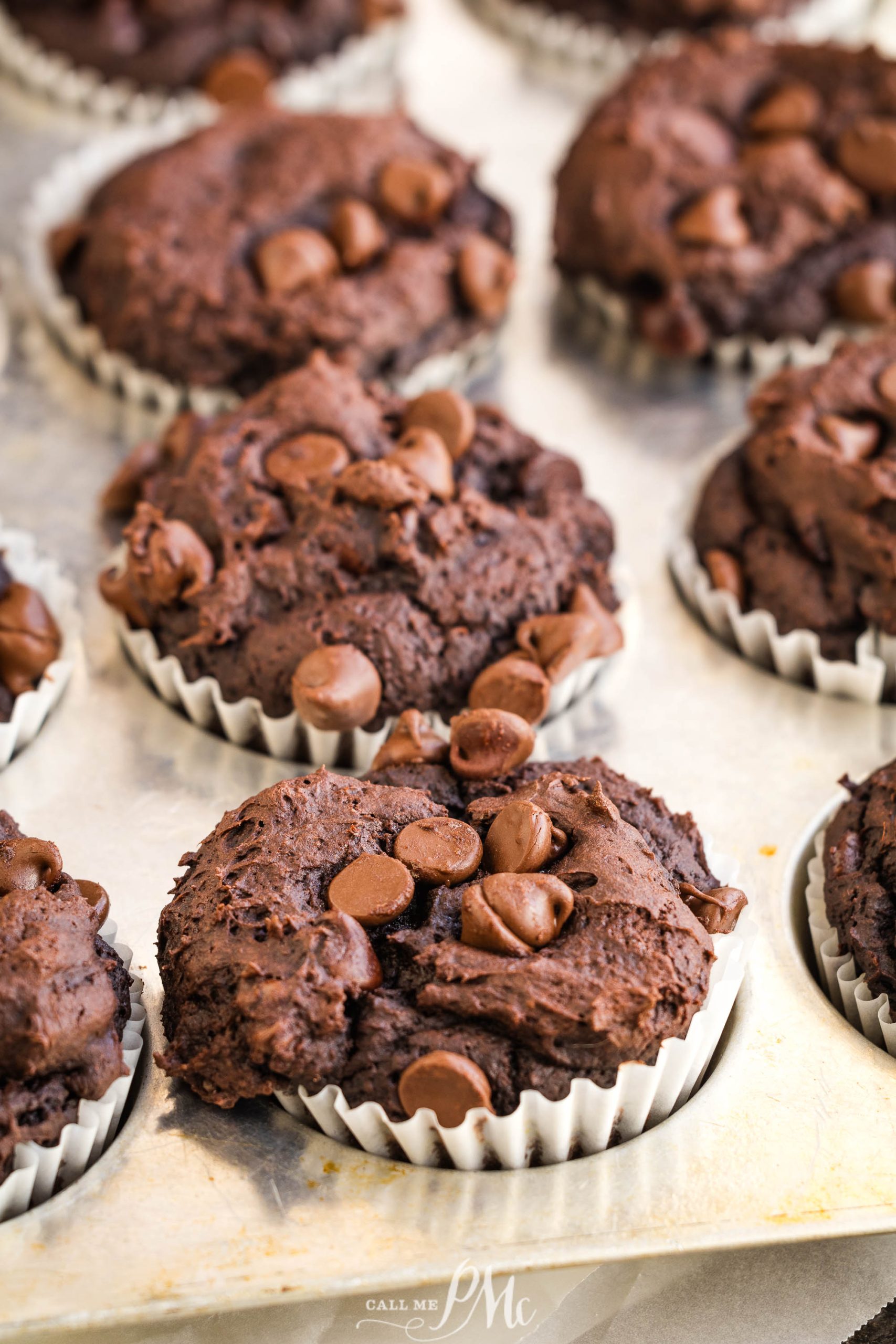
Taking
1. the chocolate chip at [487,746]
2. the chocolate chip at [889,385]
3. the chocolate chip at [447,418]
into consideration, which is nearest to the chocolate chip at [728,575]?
the chocolate chip at [889,385]

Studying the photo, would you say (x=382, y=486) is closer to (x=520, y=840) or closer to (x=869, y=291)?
(x=520, y=840)

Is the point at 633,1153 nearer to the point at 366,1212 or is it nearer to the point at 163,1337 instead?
the point at 366,1212

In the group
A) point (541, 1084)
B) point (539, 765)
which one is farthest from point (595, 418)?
point (541, 1084)

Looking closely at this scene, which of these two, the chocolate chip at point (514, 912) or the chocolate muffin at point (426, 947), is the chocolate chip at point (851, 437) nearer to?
the chocolate muffin at point (426, 947)

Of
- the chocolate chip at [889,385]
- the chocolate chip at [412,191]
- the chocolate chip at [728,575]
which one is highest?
the chocolate chip at [889,385]

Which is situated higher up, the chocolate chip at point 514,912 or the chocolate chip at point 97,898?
the chocolate chip at point 514,912

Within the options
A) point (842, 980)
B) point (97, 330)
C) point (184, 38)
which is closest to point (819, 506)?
point (842, 980)
